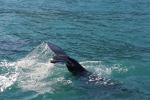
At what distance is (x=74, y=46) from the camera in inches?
721

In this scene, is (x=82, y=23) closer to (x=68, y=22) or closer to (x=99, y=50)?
(x=68, y=22)

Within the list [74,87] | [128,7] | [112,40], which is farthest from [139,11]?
[74,87]

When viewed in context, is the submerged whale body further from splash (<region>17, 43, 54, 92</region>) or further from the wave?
splash (<region>17, 43, 54, 92</region>)

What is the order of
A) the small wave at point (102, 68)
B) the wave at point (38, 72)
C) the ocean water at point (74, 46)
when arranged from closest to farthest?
the ocean water at point (74, 46) → the wave at point (38, 72) → the small wave at point (102, 68)

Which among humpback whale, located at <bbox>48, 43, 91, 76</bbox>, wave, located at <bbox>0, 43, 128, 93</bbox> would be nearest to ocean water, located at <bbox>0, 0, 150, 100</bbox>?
wave, located at <bbox>0, 43, 128, 93</bbox>

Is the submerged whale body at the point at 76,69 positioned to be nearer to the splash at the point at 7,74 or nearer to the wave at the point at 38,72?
the wave at the point at 38,72

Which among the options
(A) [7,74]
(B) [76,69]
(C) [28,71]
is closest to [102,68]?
(B) [76,69]

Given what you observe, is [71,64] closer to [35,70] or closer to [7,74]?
[35,70]

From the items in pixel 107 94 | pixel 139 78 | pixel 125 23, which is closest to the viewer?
pixel 107 94

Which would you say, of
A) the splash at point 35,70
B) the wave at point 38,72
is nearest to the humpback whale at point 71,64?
the wave at point 38,72

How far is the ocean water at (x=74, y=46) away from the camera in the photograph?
1344cm

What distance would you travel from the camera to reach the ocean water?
1344 centimetres

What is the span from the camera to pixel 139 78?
1468 centimetres

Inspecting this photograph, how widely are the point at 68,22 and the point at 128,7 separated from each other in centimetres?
457
